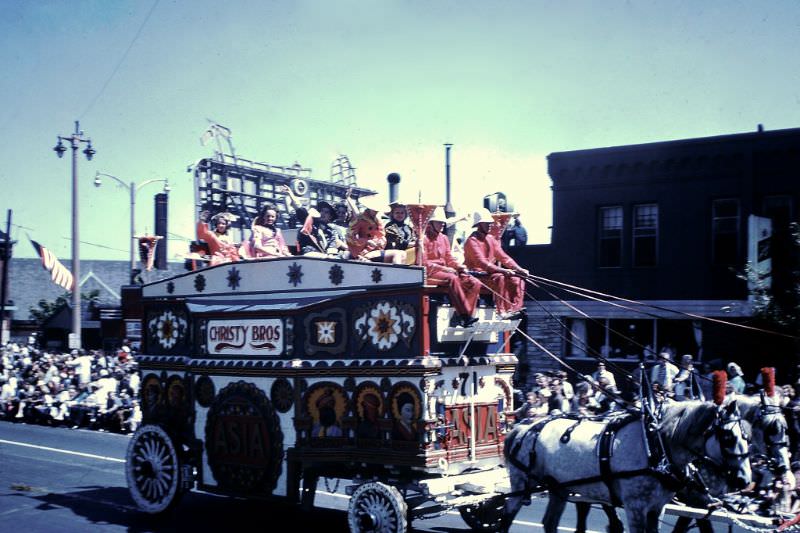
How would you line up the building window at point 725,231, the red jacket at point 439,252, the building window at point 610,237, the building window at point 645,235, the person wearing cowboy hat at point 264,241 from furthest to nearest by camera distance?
the building window at point 610,237 < the building window at point 645,235 < the building window at point 725,231 < the person wearing cowboy hat at point 264,241 < the red jacket at point 439,252

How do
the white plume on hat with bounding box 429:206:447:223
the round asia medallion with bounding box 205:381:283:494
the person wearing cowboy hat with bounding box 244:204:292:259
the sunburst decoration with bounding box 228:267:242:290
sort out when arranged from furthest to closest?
the person wearing cowboy hat with bounding box 244:204:292:259 < the sunburst decoration with bounding box 228:267:242:290 < the round asia medallion with bounding box 205:381:283:494 < the white plume on hat with bounding box 429:206:447:223

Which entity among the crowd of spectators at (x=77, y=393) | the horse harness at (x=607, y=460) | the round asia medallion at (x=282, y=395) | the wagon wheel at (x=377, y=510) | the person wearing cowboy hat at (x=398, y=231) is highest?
the person wearing cowboy hat at (x=398, y=231)

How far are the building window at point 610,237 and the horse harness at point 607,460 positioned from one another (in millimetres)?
14665

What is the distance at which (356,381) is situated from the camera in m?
9.16

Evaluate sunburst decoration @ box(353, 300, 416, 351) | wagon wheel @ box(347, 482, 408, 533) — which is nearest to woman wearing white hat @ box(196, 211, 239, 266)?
sunburst decoration @ box(353, 300, 416, 351)

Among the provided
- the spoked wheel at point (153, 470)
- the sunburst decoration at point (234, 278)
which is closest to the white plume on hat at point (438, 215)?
the sunburst decoration at point (234, 278)

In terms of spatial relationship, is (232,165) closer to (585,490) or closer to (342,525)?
(342,525)

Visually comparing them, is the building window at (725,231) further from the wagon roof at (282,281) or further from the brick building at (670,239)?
the wagon roof at (282,281)

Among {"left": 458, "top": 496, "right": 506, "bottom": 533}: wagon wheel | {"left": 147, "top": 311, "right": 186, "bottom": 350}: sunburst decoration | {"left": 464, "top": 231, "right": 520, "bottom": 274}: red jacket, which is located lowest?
{"left": 458, "top": 496, "right": 506, "bottom": 533}: wagon wheel

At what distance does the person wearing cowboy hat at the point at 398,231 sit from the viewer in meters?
10.2

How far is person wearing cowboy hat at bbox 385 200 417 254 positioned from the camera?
33.6 ft

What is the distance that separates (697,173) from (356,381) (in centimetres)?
1492

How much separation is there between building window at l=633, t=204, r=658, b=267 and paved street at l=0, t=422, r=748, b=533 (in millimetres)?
11297

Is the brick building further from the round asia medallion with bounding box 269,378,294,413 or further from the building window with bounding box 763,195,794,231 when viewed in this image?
the round asia medallion with bounding box 269,378,294,413
